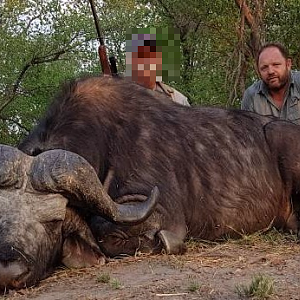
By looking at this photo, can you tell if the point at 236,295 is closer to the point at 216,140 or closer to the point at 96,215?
the point at 96,215

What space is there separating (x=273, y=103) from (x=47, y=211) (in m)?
4.44

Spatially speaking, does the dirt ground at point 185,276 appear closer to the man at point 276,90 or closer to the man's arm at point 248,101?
the man at point 276,90

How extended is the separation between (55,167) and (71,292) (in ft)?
2.88

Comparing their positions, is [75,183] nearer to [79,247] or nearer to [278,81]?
[79,247]

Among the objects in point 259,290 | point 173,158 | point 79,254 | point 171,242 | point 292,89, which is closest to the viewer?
point 259,290

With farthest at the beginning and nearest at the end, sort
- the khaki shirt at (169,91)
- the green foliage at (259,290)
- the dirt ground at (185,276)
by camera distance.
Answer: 1. the khaki shirt at (169,91)
2. the dirt ground at (185,276)
3. the green foliage at (259,290)

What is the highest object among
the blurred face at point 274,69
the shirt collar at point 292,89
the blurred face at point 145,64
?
the blurred face at point 145,64

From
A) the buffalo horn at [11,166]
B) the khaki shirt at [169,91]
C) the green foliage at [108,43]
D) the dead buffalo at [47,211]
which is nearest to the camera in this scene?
the dead buffalo at [47,211]

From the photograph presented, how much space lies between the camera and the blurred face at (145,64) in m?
7.79

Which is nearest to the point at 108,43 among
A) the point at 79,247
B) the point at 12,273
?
the point at 79,247

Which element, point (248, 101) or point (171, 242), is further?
point (248, 101)

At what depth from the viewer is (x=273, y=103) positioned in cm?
834

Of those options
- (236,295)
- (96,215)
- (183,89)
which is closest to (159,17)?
(183,89)

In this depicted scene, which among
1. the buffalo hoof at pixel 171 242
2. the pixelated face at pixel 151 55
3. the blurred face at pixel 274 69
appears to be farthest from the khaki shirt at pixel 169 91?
the buffalo hoof at pixel 171 242
